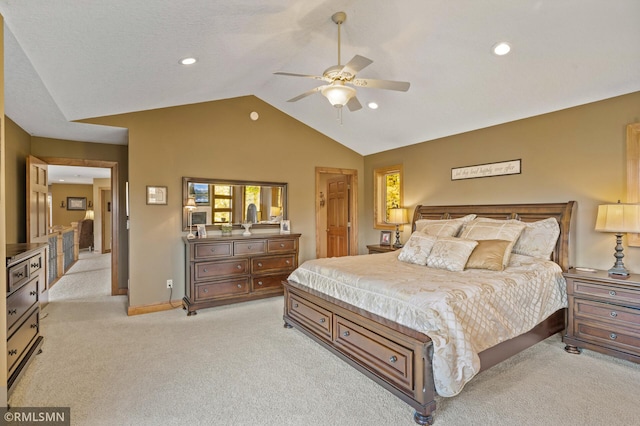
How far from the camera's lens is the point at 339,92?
284 centimetres

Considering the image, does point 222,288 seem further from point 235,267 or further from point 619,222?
point 619,222

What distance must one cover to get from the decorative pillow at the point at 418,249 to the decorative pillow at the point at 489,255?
0.46 meters

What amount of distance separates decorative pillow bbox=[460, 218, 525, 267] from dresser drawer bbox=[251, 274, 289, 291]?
265cm

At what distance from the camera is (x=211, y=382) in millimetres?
2605

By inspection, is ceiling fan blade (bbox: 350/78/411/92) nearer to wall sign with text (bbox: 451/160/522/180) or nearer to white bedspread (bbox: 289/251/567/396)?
white bedspread (bbox: 289/251/567/396)

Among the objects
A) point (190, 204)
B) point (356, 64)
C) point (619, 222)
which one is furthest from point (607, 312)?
point (190, 204)

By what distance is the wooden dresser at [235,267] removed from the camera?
4.38m

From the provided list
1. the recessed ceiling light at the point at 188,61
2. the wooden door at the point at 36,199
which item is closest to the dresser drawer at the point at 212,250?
the wooden door at the point at 36,199

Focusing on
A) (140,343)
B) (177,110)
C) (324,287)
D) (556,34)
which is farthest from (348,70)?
(140,343)

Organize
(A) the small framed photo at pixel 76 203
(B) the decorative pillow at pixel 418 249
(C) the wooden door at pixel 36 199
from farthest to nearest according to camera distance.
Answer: (A) the small framed photo at pixel 76 203 < (C) the wooden door at pixel 36 199 < (B) the decorative pillow at pixel 418 249

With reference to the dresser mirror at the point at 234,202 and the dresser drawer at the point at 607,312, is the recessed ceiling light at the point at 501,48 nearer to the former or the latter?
the dresser drawer at the point at 607,312

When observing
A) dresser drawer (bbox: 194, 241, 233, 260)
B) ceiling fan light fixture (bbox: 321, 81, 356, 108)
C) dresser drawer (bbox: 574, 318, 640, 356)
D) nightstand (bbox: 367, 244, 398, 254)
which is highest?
ceiling fan light fixture (bbox: 321, 81, 356, 108)

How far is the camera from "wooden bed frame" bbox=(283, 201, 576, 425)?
214cm

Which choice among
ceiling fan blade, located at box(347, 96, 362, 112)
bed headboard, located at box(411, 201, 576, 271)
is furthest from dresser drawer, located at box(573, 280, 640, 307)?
ceiling fan blade, located at box(347, 96, 362, 112)
